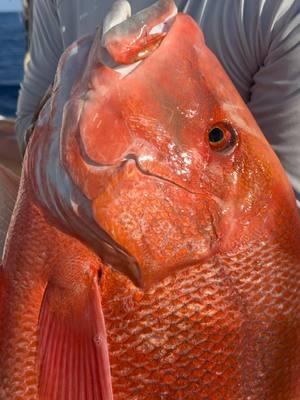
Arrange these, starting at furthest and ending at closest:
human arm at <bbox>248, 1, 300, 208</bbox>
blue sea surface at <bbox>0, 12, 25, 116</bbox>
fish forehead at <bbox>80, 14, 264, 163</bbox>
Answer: blue sea surface at <bbox>0, 12, 25, 116</bbox> → human arm at <bbox>248, 1, 300, 208</bbox> → fish forehead at <bbox>80, 14, 264, 163</bbox>

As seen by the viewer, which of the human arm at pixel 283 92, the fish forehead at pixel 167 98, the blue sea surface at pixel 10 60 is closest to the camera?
the fish forehead at pixel 167 98

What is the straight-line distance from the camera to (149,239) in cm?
107

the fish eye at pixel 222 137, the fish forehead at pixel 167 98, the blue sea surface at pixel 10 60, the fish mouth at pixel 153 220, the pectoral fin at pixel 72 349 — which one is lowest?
the blue sea surface at pixel 10 60

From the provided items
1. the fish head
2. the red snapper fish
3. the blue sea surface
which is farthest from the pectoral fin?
the blue sea surface

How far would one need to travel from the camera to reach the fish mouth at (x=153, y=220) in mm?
1060

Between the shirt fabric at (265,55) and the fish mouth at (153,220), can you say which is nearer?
the fish mouth at (153,220)

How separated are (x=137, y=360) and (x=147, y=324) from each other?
70 mm

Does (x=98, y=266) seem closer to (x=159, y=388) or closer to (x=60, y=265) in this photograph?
(x=60, y=265)

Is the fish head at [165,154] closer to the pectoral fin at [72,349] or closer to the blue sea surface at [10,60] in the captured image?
the pectoral fin at [72,349]

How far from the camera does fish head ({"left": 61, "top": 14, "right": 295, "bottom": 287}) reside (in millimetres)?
1058

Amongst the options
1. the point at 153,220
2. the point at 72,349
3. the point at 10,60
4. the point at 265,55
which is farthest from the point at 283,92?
the point at 10,60

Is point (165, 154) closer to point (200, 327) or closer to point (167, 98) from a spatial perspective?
point (167, 98)

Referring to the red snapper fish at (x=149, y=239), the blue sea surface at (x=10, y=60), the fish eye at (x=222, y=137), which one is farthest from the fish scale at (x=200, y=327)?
the blue sea surface at (x=10, y=60)

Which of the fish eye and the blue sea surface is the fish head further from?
the blue sea surface
